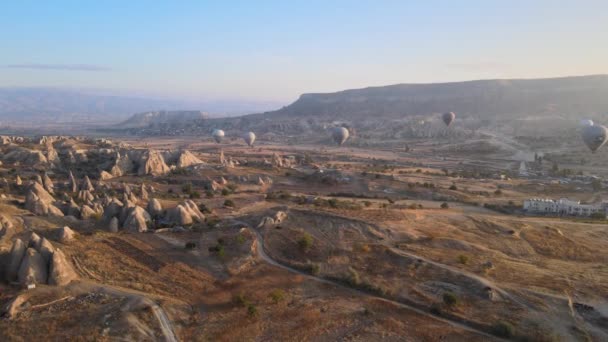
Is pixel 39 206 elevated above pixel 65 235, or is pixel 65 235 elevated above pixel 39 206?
pixel 39 206

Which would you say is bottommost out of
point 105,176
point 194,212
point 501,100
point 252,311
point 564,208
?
point 564,208

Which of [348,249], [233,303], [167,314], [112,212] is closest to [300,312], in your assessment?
[233,303]

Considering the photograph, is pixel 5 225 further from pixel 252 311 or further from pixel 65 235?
pixel 252 311

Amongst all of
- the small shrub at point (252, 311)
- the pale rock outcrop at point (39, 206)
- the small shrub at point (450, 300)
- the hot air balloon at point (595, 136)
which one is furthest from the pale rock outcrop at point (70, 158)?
the hot air balloon at point (595, 136)

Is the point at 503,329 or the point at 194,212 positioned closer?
the point at 503,329

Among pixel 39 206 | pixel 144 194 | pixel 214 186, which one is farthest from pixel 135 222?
pixel 214 186

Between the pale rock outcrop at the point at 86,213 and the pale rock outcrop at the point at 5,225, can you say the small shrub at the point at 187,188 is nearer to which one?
the pale rock outcrop at the point at 86,213
